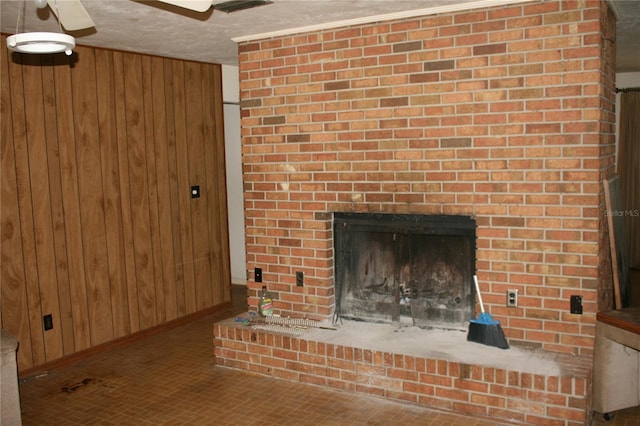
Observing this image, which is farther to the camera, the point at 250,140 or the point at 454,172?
the point at 250,140

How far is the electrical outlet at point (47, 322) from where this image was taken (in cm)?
405

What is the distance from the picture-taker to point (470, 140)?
3396 millimetres

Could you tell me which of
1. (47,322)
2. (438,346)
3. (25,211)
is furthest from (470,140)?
(47,322)

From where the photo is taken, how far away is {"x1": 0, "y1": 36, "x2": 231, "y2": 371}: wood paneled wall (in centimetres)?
390

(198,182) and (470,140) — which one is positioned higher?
(470,140)

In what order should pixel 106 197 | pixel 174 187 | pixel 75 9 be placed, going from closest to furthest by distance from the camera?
pixel 75 9 < pixel 106 197 < pixel 174 187

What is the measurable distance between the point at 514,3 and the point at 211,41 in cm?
217

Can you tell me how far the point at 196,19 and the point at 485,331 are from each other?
8.53 feet

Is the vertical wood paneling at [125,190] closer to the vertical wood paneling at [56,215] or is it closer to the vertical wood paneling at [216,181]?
the vertical wood paneling at [56,215]

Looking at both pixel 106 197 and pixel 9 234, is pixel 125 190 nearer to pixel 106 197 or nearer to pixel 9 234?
pixel 106 197

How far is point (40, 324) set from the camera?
4.03 metres

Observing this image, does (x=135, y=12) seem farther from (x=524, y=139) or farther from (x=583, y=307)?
(x=583, y=307)

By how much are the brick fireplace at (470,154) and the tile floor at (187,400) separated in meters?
0.15

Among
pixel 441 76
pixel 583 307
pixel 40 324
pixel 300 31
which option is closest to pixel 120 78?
pixel 300 31
